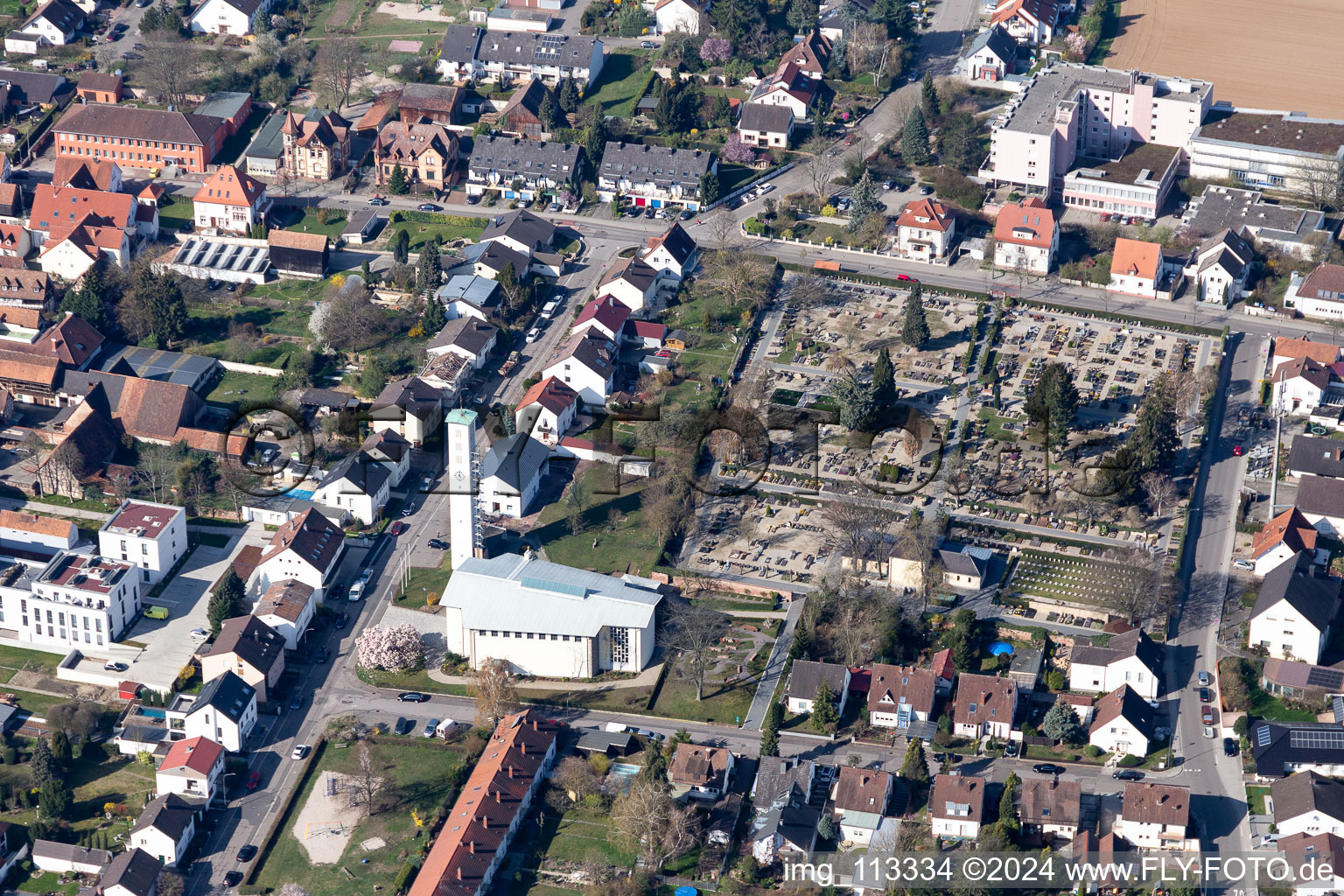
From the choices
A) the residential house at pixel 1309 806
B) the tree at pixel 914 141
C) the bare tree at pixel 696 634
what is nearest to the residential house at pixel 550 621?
the bare tree at pixel 696 634

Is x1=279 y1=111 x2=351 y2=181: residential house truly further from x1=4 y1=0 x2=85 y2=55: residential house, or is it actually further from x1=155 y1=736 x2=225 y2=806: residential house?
x1=155 y1=736 x2=225 y2=806: residential house

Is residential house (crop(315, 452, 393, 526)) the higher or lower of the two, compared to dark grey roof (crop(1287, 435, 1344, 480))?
lower

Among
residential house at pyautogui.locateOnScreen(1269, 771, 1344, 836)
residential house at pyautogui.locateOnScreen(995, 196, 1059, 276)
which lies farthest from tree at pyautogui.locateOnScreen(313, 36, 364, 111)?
residential house at pyautogui.locateOnScreen(1269, 771, 1344, 836)

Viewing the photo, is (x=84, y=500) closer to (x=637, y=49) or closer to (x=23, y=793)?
(x=23, y=793)

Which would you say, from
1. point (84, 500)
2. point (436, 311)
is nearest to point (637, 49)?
point (436, 311)

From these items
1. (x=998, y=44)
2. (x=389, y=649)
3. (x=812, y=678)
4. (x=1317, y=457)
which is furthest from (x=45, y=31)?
(x=1317, y=457)
